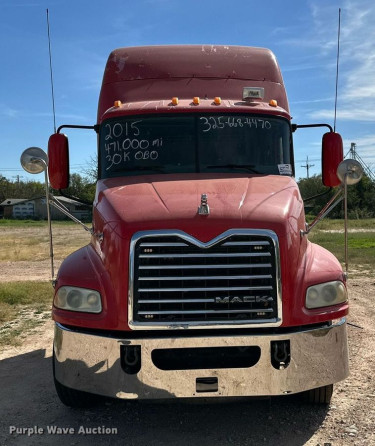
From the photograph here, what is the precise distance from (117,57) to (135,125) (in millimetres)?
1586

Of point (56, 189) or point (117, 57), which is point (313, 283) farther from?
point (117, 57)

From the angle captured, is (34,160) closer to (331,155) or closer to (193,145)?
(193,145)

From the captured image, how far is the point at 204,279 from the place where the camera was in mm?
3625

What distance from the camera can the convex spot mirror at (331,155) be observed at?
5.46m

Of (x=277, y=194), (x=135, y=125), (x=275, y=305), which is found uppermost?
(x=135, y=125)

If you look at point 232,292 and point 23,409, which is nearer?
point 232,292

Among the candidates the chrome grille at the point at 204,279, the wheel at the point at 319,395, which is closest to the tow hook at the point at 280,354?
the chrome grille at the point at 204,279

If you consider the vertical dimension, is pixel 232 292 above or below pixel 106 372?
above

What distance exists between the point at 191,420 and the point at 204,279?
137 centimetres

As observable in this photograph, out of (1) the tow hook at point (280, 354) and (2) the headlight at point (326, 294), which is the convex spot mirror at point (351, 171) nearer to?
(2) the headlight at point (326, 294)

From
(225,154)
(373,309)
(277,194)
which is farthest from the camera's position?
(373,309)

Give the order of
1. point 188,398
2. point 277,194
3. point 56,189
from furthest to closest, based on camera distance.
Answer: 1. point 56,189
2. point 277,194
3. point 188,398

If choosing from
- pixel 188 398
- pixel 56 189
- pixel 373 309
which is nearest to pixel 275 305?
pixel 188 398

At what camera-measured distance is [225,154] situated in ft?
16.3
